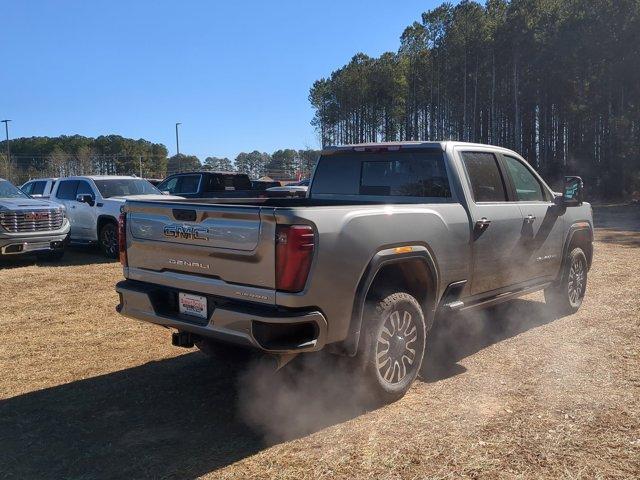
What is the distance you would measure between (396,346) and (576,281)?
3.88m

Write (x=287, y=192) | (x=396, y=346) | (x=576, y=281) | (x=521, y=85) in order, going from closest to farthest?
1. (x=396, y=346)
2. (x=576, y=281)
3. (x=287, y=192)
4. (x=521, y=85)

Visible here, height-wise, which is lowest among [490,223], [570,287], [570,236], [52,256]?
[52,256]

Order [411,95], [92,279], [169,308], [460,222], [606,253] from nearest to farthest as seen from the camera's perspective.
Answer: [169,308], [460,222], [92,279], [606,253], [411,95]

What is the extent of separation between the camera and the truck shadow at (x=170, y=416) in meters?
3.46

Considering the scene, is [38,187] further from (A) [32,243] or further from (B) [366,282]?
(B) [366,282]

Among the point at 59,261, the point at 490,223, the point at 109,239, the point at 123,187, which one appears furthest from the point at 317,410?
the point at 123,187

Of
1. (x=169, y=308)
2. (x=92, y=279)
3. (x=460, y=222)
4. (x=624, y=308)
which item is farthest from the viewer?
(x=92, y=279)

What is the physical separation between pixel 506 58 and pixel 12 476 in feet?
151

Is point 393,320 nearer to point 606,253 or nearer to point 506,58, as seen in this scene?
point 606,253

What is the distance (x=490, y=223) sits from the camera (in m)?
5.16

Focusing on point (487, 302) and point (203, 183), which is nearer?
point (487, 302)

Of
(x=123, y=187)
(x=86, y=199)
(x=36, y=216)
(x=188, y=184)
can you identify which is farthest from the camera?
(x=188, y=184)

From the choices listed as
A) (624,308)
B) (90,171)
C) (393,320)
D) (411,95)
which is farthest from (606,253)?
(90,171)

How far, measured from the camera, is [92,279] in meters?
9.78
